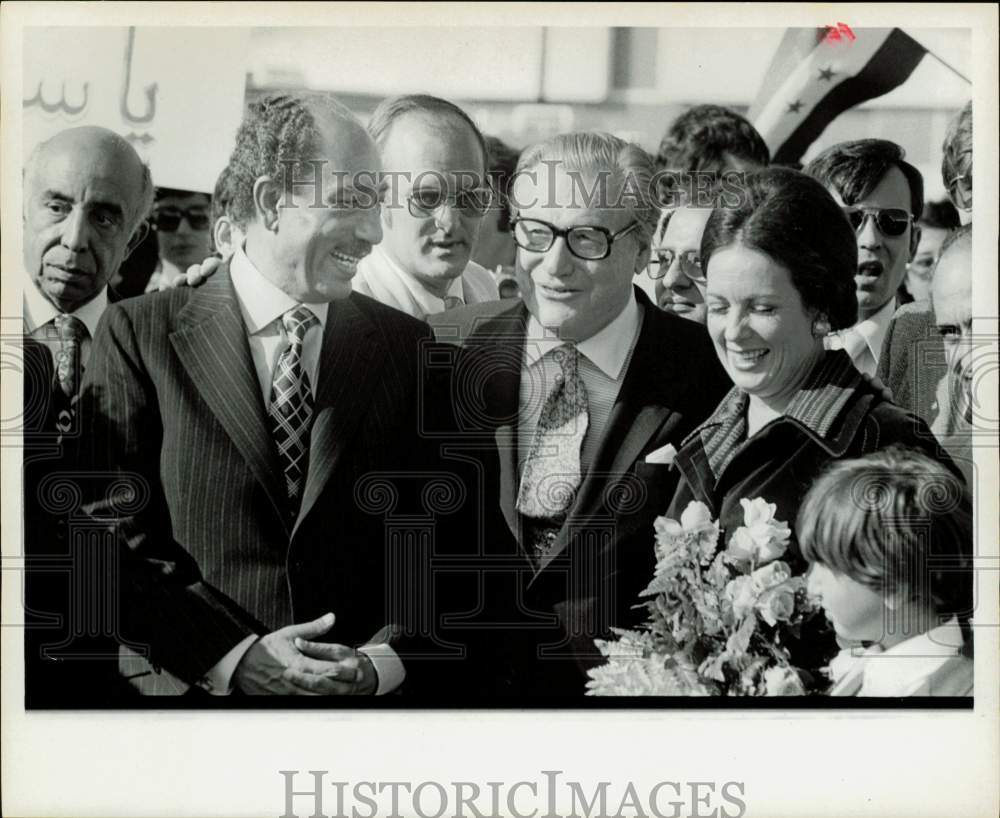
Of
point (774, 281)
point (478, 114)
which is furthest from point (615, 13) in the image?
point (774, 281)

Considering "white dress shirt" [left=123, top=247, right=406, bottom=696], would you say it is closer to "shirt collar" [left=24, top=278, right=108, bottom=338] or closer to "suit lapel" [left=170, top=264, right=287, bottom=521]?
"suit lapel" [left=170, top=264, right=287, bottom=521]

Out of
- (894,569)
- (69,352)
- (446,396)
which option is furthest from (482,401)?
(894,569)

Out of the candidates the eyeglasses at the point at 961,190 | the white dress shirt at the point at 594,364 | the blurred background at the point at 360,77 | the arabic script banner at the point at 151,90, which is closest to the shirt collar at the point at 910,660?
the white dress shirt at the point at 594,364

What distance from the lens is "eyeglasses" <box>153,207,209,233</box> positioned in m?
4.38

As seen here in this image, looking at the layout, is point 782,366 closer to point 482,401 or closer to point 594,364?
point 594,364

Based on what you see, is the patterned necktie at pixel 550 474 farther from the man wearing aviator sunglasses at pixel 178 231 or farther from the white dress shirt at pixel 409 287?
the man wearing aviator sunglasses at pixel 178 231

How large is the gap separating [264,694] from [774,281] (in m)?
2.18

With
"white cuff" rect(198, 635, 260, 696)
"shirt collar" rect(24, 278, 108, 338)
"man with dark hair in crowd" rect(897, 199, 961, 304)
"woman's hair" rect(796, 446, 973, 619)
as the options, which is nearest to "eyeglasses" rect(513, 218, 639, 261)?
"man with dark hair in crowd" rect(897, 199, 961, 304)

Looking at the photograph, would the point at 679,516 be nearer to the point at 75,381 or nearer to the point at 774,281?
the point at 774,281

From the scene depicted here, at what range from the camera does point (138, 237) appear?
4.39 metres

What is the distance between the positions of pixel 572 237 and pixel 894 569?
155 centimetres

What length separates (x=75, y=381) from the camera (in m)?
4.40

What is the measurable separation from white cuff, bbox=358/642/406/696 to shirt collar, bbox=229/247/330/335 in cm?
112

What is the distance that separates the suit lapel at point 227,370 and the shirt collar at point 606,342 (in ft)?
3.00
